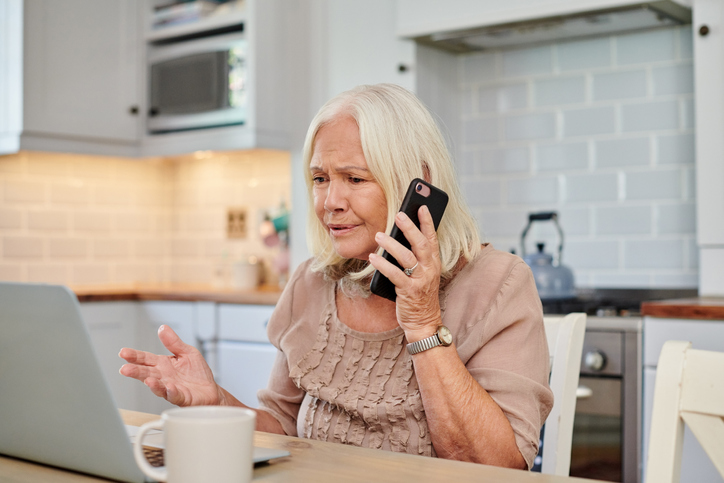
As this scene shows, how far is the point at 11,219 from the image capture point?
3.31 meters

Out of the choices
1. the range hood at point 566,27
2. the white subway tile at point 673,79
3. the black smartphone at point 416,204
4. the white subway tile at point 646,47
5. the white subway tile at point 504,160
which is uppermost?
the range hood at point 566,27

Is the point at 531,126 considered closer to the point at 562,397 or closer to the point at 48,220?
the point at 562,397

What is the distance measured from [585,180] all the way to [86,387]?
229 cm

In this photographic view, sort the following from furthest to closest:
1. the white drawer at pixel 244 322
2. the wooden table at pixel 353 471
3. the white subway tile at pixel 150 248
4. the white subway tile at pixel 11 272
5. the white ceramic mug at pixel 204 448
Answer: the white subway tile at pixel 150 248
the white subway tile at pixel 11 272
the white drawer at pixel 244 322
the wooden table at pixel 353 471
the white ceramic mug at pixel 204 448

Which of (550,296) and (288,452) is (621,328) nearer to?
(550,296)

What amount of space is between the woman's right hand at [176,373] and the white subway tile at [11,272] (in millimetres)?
2454

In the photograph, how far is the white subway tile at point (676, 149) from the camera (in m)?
2.56

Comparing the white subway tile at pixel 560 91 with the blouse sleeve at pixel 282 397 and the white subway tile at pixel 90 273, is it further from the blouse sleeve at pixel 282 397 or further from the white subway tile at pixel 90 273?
the white subway tile at pixel 90 273

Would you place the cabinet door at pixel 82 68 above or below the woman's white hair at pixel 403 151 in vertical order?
above

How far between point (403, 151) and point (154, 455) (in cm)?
64

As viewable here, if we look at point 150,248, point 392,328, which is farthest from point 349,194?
point 150,248

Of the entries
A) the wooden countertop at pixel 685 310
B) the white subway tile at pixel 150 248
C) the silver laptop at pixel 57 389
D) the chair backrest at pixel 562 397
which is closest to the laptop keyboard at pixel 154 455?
the silver laptop at pixel 57 389

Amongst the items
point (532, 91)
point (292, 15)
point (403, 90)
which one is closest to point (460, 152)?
point (532, 91)

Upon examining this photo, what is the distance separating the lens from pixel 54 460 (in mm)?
800
